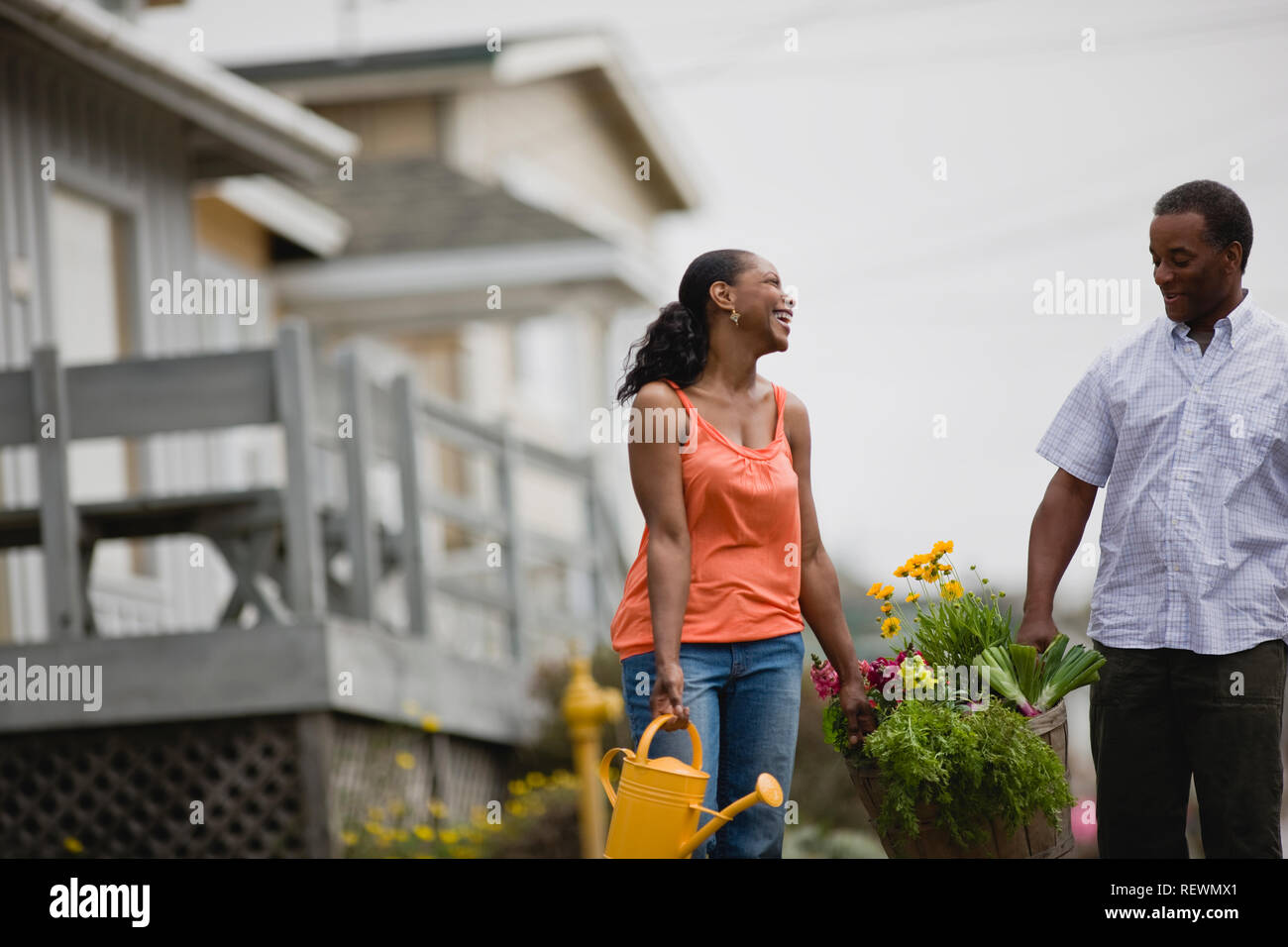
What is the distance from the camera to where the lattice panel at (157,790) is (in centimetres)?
802

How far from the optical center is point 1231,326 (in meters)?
4.21

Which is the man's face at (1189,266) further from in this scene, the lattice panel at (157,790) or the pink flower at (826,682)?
the lattice panel at (157,790)

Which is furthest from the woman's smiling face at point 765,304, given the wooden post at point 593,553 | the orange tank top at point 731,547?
the wooden post at point 593,553

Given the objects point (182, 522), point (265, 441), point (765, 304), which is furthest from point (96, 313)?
point (765, 304)

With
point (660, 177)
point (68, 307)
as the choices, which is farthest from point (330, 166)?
point (660, 177)

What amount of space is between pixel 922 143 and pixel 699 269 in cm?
1075

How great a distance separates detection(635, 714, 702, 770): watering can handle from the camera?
3809 mm

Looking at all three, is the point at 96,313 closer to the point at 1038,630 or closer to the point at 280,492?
the point at 280,492

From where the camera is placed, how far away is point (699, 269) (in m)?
4.28

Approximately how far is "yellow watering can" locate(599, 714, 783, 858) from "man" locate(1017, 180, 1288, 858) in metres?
0.94

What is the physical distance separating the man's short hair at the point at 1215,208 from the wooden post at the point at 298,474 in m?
4.83

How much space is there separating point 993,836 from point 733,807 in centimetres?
67
